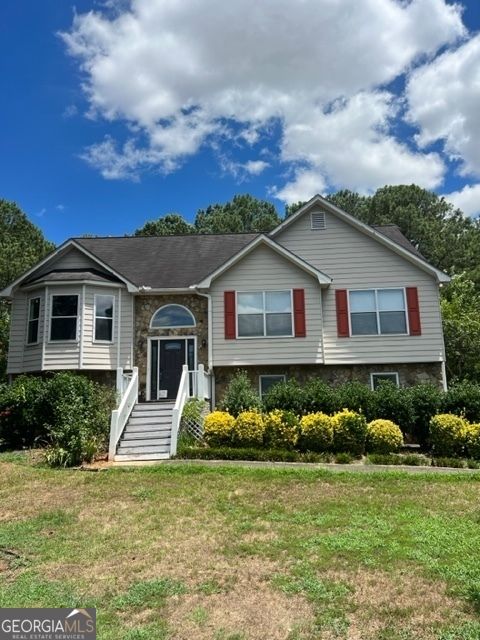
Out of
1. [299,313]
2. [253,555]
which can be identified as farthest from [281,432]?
[253,555]

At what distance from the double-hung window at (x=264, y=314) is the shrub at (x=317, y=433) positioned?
15.5ft

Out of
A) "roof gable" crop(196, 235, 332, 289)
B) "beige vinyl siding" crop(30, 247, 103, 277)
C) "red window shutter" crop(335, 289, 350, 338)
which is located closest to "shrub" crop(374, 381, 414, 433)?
"red window shutter" crop(335, 289, 350, 338)

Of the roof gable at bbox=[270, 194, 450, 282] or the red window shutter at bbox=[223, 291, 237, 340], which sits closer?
the red window shutter at bbox=[223, 291, 237, 340]

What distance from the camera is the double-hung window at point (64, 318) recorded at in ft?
53.2

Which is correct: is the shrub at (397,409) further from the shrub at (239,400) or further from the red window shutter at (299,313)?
the red window shutter at (299,313)

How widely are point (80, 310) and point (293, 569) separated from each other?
496 inches

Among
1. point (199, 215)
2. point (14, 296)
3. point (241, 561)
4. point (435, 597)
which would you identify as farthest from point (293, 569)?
point (199, 215)

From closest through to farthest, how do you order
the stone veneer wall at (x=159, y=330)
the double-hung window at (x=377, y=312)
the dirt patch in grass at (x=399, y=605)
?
1. the dirt patch in grass at (x=399, y=605)
2. the double-hung window at (x=377, y=312)
3. the stone veneer wall at (x=159, y=330)

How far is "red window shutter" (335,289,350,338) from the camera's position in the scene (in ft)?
54.0

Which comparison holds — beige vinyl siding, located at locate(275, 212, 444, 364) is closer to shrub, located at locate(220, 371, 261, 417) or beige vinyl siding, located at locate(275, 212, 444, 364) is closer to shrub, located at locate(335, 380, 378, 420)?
shrub, located at locate(335, 380, 378, 420)

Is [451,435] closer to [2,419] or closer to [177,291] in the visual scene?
[177,291]

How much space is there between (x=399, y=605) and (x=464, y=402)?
8756 millimetres

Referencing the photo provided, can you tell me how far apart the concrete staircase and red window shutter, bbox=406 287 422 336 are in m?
8.11

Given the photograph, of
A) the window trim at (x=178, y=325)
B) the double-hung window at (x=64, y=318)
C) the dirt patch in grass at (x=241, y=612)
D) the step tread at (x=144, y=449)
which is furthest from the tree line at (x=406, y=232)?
the dirt patch in grass at (x=241, y=612)
